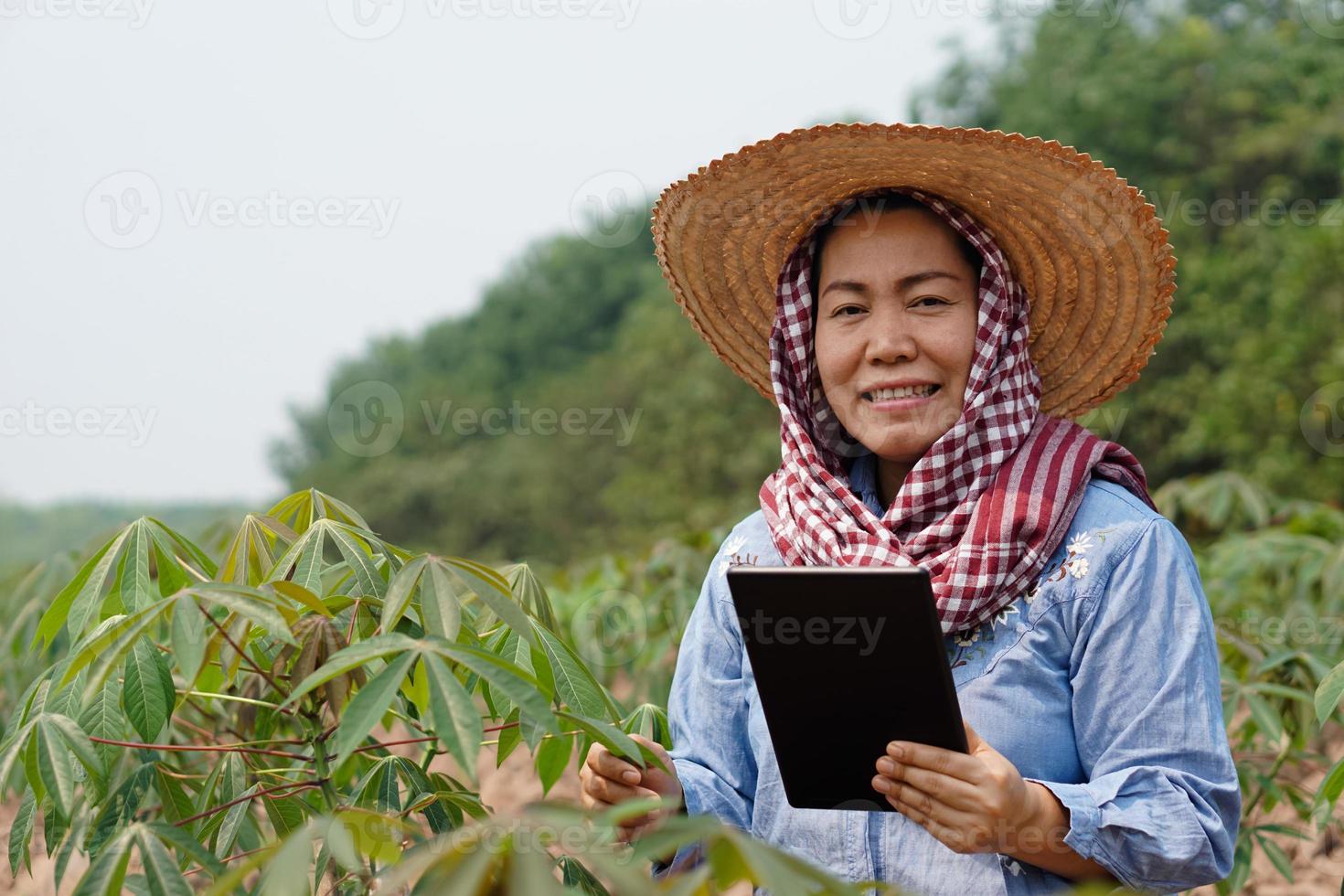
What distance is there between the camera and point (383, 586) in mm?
1478

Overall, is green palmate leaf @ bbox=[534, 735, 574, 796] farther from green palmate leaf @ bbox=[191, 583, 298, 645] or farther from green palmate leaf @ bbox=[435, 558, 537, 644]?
green palmate leaf @ bbox=[191, 583, 298, 645]

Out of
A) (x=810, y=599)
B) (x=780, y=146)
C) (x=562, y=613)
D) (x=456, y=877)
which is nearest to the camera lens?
(x=456, y=877)

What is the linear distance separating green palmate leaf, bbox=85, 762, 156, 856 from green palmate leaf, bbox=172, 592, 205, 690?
0.41 meters

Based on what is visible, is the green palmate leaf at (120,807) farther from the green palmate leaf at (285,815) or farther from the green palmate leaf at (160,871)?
the green palmate leaf at (160,871)

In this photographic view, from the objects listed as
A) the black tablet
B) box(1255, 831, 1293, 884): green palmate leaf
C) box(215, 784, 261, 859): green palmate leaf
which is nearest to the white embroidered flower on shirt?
the black tablet

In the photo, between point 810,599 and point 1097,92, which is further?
point 1097,92

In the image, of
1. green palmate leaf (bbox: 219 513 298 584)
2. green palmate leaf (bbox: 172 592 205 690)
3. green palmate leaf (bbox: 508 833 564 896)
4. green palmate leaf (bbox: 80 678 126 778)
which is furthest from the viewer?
green palmate leaf (bbox: 219 513 298 584)

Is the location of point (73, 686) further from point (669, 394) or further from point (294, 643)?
point (669, 394)

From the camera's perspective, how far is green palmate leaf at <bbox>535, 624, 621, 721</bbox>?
1391 mm

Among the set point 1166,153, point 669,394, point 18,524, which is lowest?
point 18,524

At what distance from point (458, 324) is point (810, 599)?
3397 centimetres

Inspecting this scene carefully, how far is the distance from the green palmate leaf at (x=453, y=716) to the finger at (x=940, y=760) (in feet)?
1.42

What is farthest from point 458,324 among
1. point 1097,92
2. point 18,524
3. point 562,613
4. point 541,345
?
point 562,613

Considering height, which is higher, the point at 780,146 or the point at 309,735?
the point at 780,146
